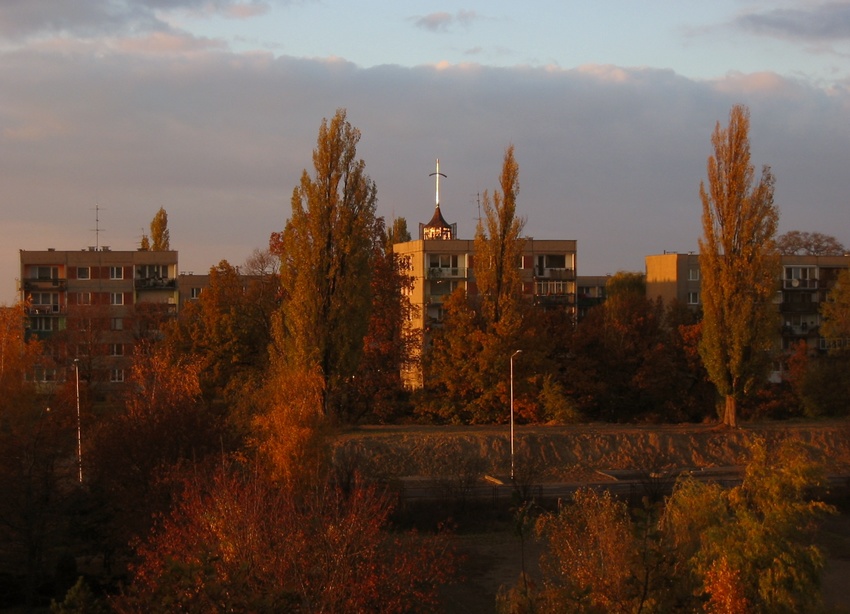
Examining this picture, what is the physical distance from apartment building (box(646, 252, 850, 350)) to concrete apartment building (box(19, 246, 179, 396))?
38.7 m

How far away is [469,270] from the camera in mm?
72625

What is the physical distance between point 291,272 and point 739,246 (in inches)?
854

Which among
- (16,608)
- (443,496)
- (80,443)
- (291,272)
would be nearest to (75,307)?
(291,272)

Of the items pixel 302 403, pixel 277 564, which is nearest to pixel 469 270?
pixel 302 403

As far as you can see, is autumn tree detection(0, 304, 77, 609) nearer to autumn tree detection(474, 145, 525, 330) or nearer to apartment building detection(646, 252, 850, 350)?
autumn tree detection(474, 145, 525, 330)

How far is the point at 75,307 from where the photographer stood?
6506 cm

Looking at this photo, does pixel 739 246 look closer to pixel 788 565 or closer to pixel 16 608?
pixel 788 565

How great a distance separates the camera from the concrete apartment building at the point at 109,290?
67.4 meters

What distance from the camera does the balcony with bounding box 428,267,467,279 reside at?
238 ft

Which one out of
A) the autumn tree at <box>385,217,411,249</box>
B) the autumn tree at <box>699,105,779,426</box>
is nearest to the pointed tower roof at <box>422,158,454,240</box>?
the autumn tree at <box>385,217,411,249</box>

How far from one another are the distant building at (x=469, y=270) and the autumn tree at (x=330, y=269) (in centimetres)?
2351

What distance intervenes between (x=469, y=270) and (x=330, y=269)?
27024 mm

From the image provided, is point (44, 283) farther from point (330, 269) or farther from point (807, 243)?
point (807, 243)

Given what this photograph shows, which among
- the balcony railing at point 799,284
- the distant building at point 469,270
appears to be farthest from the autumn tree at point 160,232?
the balcony railing at point 799,284
